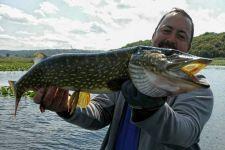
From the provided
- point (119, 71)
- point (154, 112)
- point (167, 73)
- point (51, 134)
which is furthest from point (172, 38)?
point (51, 134)

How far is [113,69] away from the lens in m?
3.97

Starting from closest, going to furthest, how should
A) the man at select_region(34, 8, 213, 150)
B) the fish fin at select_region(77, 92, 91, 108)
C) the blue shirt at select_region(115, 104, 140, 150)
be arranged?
1. the man at select_region(34, 8, 213, 150)
2. the blue shirt at select_region(115, 104, 140, 150)
3. the fish fin at select_region(77, 92, 91, 108)

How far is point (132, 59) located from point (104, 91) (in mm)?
643

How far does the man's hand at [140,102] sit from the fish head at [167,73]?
85mm

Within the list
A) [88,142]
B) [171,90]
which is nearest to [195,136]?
[171,90]

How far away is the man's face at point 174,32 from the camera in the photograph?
5035 millimetres

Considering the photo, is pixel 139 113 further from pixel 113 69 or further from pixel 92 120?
pixel 92 120

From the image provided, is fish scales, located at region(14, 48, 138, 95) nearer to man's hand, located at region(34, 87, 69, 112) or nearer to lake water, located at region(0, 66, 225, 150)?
man's hand, located at region(34, 87, 69, 112)

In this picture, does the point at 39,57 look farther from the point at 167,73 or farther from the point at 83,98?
the point at 167,73

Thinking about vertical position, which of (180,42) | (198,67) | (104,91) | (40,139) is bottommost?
(40,139)

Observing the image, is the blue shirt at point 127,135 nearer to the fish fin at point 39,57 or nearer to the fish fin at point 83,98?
the fish fin at point 83,98

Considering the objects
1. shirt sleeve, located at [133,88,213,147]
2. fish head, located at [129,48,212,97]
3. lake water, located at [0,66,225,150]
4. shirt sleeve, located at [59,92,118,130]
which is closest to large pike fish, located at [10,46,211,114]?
fish head, located at [129,48,212,97]

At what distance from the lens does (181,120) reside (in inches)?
151

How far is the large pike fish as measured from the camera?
3.16m
